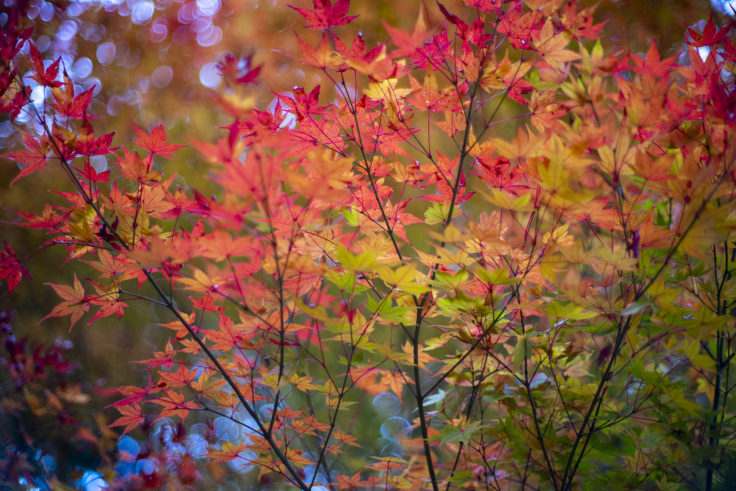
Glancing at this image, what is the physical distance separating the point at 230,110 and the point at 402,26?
163 centimetres

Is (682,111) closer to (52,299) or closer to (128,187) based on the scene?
(128,187)

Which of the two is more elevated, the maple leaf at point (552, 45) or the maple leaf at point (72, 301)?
the maple leaf at point (552, 45)

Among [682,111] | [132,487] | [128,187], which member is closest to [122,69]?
[128,187]

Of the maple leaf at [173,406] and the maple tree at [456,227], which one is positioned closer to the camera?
the maple tree at [456,227]

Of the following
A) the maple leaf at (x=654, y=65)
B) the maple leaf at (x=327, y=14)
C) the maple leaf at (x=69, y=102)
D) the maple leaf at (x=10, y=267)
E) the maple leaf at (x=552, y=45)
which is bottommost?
the maple leaf at (x=10, y=267)

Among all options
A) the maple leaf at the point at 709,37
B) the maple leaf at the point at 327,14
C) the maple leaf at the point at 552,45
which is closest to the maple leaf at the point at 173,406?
the maple leaf at the point at 327,14

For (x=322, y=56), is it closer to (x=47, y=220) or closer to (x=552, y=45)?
(x=552, y=45)

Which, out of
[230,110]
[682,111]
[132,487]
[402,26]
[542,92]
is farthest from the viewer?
[402,26]

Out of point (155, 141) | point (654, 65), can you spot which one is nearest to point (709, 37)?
point (654, 65)

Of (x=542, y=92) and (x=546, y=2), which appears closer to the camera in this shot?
(x=546, y=2)

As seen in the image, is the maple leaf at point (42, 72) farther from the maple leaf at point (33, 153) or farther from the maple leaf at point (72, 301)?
the maple leaf at point (72, 301)

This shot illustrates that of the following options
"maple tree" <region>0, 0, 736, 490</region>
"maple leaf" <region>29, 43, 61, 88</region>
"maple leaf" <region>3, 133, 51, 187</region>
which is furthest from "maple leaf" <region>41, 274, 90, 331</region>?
"maple leaf" <region>29, 43, 61, 88</region>

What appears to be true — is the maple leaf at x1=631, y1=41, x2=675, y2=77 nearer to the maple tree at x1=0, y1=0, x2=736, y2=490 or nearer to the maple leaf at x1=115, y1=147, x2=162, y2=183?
the maple tree at x1=0, y1=0, x2=736, y2=490

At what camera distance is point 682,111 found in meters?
0.71
